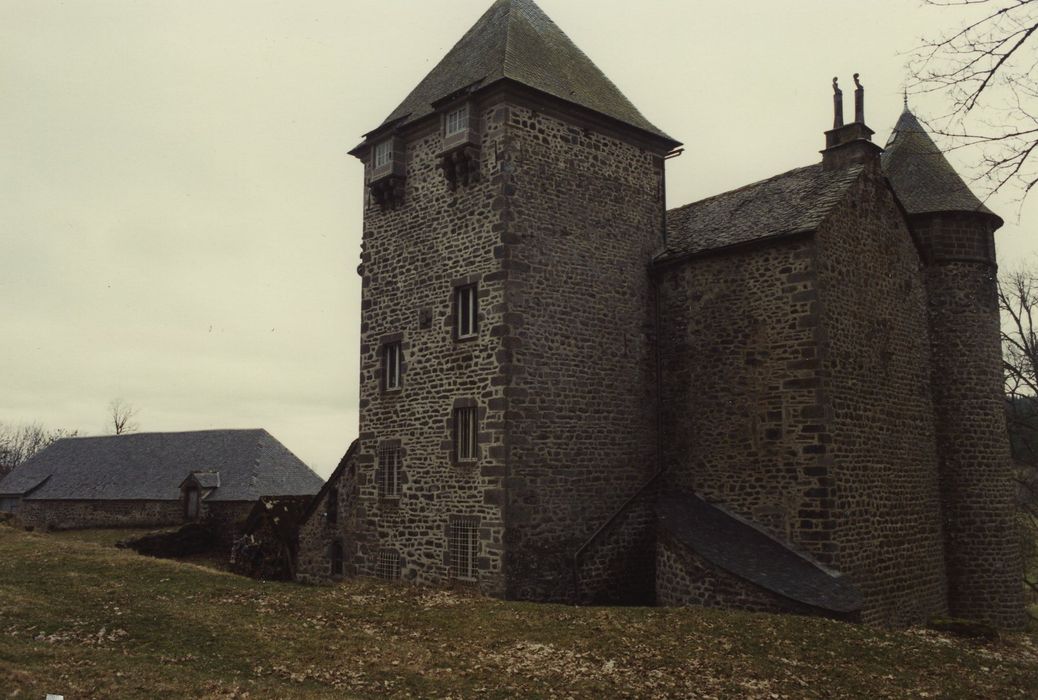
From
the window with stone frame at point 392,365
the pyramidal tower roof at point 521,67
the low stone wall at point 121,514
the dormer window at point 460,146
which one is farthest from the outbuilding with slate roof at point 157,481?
the dormer window at point 460,146

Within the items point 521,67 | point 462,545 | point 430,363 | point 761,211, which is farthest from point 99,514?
point 761,211

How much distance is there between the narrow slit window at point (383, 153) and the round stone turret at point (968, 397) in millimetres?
13687

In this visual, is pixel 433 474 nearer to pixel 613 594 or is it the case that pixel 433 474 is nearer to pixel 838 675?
pixel 613 594

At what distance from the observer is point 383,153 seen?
21.2 m

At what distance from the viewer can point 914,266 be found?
20.8m

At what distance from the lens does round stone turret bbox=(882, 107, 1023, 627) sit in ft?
66.3

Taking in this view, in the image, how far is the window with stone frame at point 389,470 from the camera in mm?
19641

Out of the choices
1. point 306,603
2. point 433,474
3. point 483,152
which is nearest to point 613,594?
point 433,474

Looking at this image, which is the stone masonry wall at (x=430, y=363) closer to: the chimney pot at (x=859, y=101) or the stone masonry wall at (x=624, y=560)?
the stone masonry wall at (x=624, y=560)

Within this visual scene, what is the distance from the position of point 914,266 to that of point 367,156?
14.9 meters

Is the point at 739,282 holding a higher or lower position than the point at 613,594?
higher

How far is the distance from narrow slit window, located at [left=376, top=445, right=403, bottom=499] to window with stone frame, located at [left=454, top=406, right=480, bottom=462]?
2.22 m

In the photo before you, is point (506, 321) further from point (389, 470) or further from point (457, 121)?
point (389, 470)

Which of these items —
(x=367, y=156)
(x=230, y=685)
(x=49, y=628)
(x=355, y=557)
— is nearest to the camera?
(x=230, y=685)
